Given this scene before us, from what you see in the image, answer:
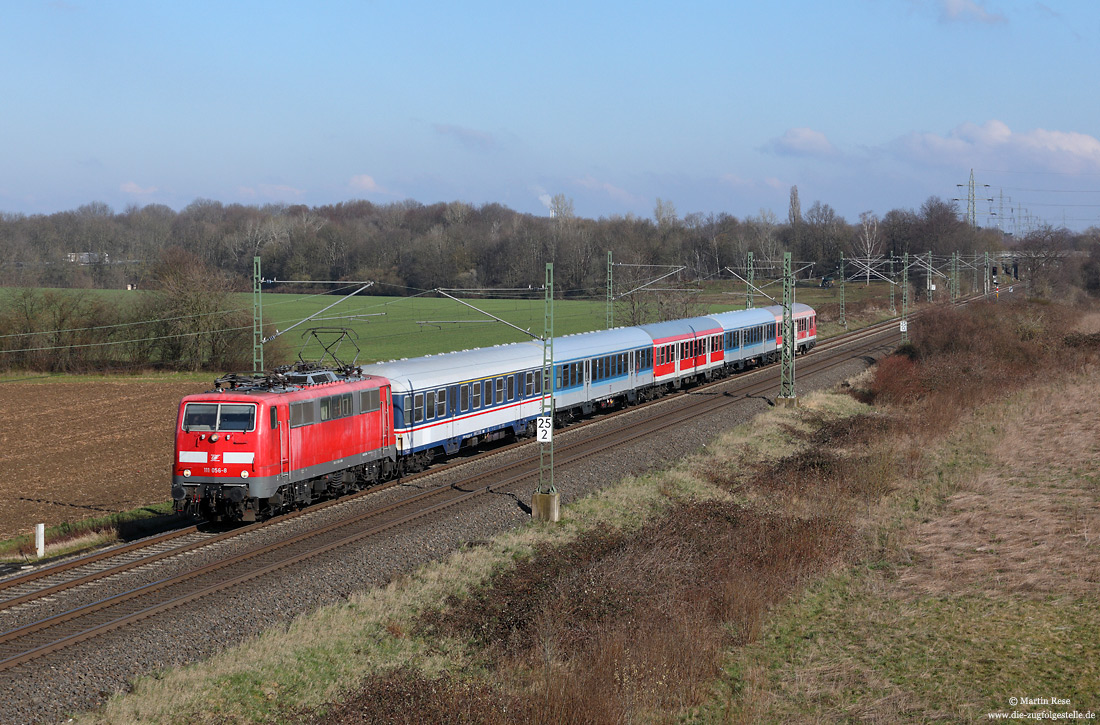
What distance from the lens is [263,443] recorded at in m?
20.8

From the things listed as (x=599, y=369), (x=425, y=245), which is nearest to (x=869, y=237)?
(x=425, y=245)

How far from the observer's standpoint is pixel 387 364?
2884 cm

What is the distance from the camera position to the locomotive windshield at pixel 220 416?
20750 millimetres

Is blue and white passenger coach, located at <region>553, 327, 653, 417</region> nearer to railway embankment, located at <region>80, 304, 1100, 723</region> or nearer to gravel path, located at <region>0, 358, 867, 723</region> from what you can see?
railway embankment, located at <region>80, 304, 1100, 723</region>

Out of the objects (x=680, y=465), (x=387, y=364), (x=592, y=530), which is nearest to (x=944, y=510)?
(x=680, y=465)

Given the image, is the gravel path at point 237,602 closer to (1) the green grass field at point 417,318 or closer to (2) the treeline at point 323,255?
(2) the treeline at point 323,255

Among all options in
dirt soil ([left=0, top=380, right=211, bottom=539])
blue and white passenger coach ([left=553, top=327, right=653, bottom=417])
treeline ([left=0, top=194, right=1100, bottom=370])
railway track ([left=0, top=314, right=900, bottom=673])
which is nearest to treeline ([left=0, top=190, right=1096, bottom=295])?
treeline ([left=0, top=194, right=1100, bottom=370])

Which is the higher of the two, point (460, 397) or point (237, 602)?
point (460, 397)

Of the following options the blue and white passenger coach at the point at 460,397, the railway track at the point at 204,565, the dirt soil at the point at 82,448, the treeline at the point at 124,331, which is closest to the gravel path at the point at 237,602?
the railway track at the point at 204,565

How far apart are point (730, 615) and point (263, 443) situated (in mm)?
10426

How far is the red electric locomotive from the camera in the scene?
20750 mm

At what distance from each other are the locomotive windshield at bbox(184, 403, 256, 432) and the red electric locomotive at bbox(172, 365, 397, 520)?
0.07 feet

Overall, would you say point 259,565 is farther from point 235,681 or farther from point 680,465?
point 680,465

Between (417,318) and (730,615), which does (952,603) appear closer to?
(730,615)
